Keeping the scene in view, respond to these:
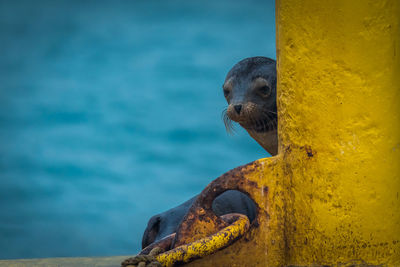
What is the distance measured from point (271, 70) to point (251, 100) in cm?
29

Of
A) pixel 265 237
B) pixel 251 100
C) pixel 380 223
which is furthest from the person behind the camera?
pixel 251 100

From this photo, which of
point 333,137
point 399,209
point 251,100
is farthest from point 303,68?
point 251,100

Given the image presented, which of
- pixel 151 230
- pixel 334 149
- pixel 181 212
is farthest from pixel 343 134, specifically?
pixel 151 230

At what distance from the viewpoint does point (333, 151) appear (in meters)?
2.30

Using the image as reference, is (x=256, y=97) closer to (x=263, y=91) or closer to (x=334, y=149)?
(x=263, y=91)

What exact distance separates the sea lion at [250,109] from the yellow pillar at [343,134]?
44.4 inches

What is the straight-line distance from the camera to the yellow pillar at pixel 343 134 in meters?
2.24

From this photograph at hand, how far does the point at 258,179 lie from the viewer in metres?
2.43

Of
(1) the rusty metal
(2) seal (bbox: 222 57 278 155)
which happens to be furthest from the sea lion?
(1) the rusty metal

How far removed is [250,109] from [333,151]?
4.29ft

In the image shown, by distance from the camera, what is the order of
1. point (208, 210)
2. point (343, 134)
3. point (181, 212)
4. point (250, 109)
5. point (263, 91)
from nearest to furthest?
point (343, 134) < point (208, 210) < point (250, 109) < point (263, 91) < point (181, 212)

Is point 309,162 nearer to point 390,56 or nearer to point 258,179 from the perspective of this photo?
point 258,179

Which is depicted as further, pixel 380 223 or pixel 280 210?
pixel 280 210

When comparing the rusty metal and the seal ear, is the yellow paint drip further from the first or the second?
the seal ear
